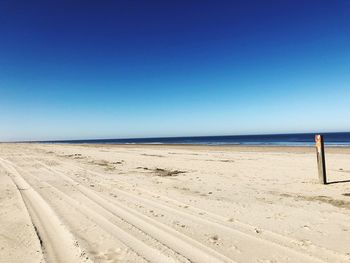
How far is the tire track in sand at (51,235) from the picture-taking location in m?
3.89

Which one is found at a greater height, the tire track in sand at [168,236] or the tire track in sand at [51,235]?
the tire track in sand at [51,235]

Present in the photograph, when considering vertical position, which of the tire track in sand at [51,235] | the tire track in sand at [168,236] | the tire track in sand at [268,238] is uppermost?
the tire track in sand at [51,235]

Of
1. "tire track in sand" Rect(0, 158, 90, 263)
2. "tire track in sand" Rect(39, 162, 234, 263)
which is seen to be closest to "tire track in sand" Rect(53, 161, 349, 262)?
"tire track in sand" Rect(39, 162, 234, 263)

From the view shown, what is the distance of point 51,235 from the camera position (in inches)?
186

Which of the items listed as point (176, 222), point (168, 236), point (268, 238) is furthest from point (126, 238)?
point (268, 238)

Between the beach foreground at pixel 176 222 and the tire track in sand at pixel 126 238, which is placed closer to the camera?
the tire track in sand at pixel 126 238

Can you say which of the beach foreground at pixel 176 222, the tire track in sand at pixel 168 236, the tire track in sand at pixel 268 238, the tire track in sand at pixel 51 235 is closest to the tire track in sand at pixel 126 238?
the beach foreground at pixel 176 222

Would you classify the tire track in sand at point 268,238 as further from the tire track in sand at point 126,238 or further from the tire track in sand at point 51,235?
the tire track in sand at point 51,235

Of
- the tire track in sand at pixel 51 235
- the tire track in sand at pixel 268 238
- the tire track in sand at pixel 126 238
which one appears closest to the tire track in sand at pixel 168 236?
the tire track in sand at pixel 126 238

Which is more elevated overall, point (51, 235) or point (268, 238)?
point (51, 235)

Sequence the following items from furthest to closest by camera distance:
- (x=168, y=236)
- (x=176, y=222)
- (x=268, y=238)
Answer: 1. (x=176, y=222)
2. (x=168, y=236)
3. (x=268, y=238)

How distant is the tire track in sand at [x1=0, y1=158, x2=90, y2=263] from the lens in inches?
153

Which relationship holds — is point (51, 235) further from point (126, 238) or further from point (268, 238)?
point (268, 238)

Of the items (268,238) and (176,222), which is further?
(176,222)
